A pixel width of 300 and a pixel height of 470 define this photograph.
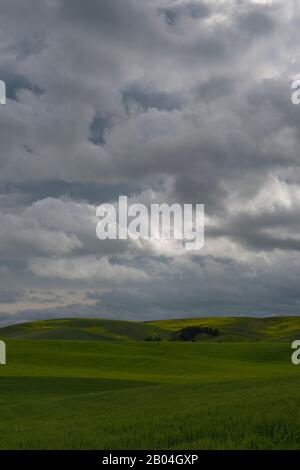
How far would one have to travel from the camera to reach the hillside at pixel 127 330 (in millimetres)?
128625

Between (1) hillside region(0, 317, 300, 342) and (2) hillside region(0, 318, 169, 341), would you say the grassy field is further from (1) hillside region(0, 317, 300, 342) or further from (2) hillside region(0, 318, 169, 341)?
(1) hillside region(0, 317, 300, 342)

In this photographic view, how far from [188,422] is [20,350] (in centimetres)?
6388

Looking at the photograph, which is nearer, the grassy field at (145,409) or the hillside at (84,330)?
the grassy field at (145,409)

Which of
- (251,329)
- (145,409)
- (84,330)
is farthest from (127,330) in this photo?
(145,409)

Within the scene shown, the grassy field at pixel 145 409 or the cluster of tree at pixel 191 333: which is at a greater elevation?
the cluster of tree at pixel 191 333

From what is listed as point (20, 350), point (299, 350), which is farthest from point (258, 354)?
point (20, 350)

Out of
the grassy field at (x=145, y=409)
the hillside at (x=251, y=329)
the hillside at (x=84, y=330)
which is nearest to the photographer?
the grassy field at (x=145, y=409)

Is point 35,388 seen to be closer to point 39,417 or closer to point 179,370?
point 39,417

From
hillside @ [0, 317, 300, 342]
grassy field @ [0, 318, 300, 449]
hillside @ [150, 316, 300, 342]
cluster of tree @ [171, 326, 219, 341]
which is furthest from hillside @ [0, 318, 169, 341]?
grassy field @ [0, 318, 300, 449]

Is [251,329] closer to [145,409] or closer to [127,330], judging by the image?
[127,330]

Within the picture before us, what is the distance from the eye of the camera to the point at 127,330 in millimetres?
152375

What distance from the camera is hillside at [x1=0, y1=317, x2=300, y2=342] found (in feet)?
422

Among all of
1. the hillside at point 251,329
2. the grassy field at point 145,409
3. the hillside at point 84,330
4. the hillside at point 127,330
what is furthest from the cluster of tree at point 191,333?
the grassy field at point 145,409

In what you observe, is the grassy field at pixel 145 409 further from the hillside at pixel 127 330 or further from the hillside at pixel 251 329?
the hillside at pixel 251 329
